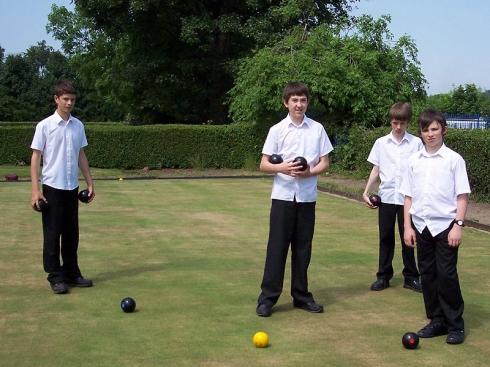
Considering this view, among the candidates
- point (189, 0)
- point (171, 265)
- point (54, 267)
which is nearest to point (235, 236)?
point (171, 265)

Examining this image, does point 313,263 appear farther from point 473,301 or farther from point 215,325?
point 215,325

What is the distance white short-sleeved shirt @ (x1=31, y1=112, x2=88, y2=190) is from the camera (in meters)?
6.61


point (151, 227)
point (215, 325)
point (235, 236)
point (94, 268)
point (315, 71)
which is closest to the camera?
point (215, 325)

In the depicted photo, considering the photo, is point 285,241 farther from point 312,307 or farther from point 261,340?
point 261,340

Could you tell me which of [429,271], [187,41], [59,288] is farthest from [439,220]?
[187,41]

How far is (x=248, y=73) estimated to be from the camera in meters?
22.6

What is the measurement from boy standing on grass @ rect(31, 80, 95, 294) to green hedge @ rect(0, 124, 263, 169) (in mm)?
16841

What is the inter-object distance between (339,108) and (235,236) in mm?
12653

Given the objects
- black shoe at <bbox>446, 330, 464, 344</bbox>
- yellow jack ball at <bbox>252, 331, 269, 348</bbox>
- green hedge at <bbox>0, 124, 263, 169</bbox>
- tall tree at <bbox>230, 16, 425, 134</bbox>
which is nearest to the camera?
yellow jack ball at <bbox>252, 331, 269, 348</bbox>

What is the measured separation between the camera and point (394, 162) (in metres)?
6.78

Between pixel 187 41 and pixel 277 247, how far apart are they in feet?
74.8

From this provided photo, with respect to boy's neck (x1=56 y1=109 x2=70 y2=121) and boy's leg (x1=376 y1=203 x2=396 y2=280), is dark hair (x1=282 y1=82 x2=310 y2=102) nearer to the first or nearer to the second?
boy's leg (x1=376 y1=203 x2=396 y2=280)

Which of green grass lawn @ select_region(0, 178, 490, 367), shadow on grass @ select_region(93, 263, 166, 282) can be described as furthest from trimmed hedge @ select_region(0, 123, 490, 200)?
shadow on grass @ select_region(93, 263, 166, 282)

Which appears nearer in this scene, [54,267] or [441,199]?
[441,199]
